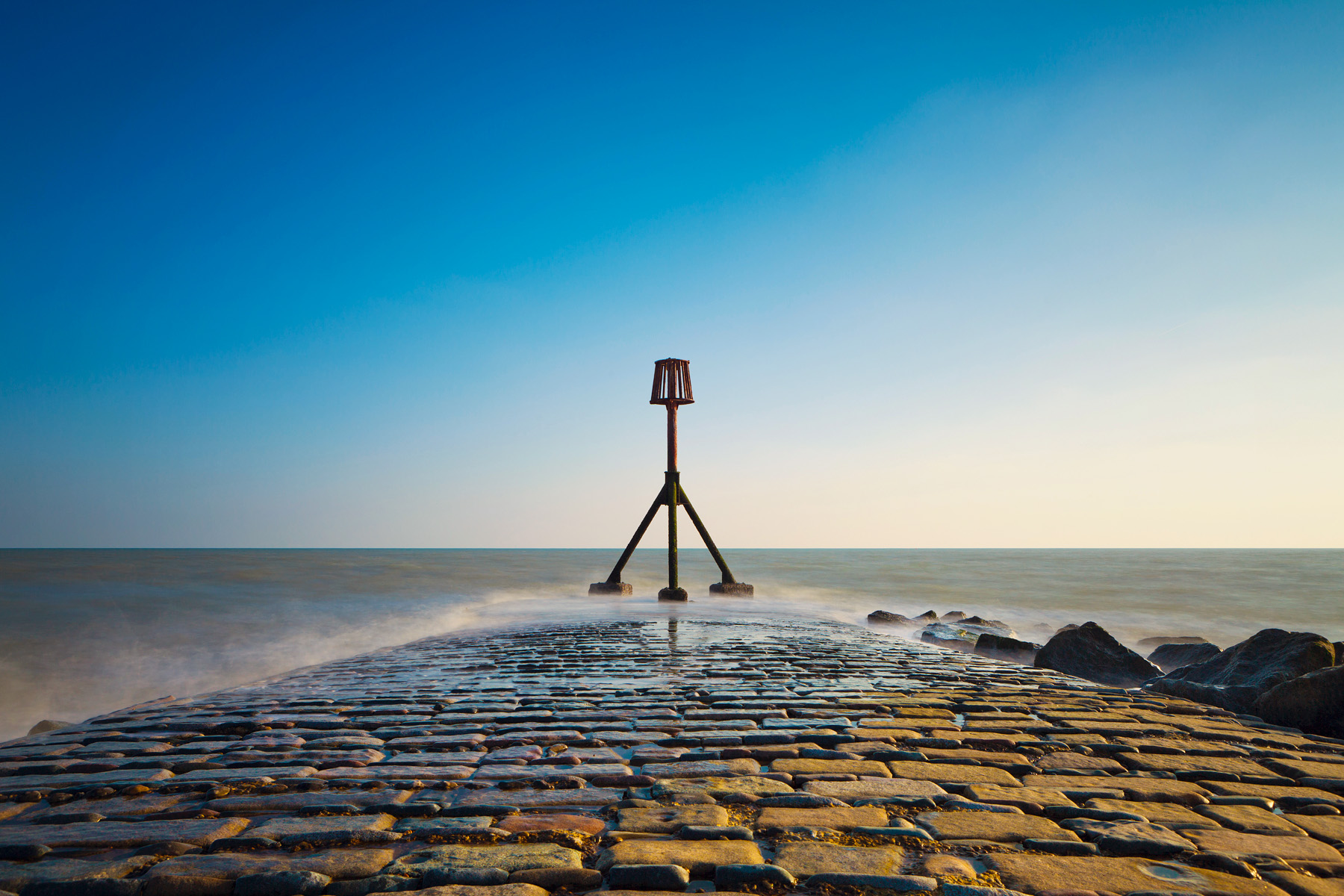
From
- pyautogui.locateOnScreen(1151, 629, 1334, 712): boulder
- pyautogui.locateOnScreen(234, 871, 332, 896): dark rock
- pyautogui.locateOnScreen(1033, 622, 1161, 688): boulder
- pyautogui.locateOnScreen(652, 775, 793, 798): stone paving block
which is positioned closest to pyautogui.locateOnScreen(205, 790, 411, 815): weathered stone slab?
pyautogui.locateOnScreen(234, 871, 332, 896): dark rock

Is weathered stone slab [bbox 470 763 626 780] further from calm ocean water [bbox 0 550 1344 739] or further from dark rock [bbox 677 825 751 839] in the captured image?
calm ocean water [bbox 0 550 1344 739]

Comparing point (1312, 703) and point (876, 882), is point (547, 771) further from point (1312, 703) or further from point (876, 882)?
point (1312, 703)

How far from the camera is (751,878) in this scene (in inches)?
80.8

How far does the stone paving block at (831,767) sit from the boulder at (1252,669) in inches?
142

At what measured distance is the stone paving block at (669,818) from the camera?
97.1 inches

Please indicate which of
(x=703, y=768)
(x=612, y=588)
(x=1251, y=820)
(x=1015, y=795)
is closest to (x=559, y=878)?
(x=703, y=768)

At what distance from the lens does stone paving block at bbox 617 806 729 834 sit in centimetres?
247

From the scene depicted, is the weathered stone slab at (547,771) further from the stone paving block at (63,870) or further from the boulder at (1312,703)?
the boulder at (1312,703)

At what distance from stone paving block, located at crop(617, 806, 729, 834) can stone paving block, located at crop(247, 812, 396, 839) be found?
0.85m

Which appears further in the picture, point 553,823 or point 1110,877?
point 553,823

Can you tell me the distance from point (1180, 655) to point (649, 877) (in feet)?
34.4

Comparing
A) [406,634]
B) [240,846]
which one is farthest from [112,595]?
[240,846]

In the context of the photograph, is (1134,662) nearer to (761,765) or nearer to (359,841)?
(761,765)

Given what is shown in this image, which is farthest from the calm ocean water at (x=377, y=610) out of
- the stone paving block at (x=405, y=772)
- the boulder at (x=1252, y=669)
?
the stone paving block at (x=405, y=772)
